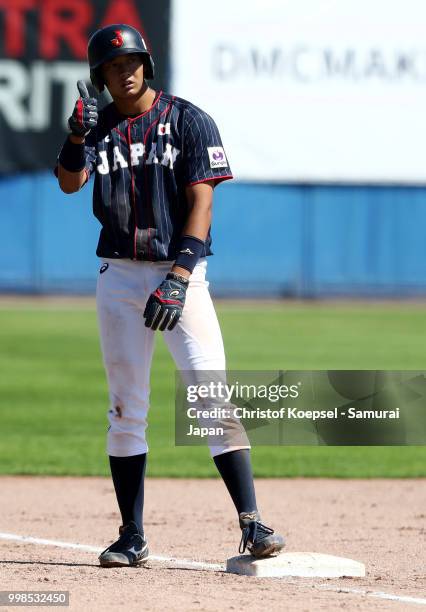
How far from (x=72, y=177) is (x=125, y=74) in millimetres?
464

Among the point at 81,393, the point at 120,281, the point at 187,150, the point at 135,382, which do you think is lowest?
the point at 81,393

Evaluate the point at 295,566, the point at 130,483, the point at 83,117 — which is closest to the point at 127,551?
the point at 130,483

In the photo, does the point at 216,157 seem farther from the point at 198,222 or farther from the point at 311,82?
the point at 311,82

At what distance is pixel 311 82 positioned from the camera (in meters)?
25.2

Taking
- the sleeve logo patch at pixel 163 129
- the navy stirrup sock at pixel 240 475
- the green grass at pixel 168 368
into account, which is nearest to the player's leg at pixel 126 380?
the navy stirrup sock at pixel 240 475

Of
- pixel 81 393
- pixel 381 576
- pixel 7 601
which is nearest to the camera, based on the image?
pixel 7 601

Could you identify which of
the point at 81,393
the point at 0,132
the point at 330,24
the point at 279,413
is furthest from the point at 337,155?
the point at 279,413

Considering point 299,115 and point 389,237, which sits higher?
point 299,115

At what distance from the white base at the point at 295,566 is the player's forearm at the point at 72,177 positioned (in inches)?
64.4

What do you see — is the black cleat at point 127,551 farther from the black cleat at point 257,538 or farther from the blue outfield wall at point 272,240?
the blue outfield wall at point 272,240

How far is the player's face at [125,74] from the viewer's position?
4.87 metres

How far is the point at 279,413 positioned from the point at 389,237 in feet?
59.3

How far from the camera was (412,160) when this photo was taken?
2539 cm

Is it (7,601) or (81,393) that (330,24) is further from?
(7,601)
